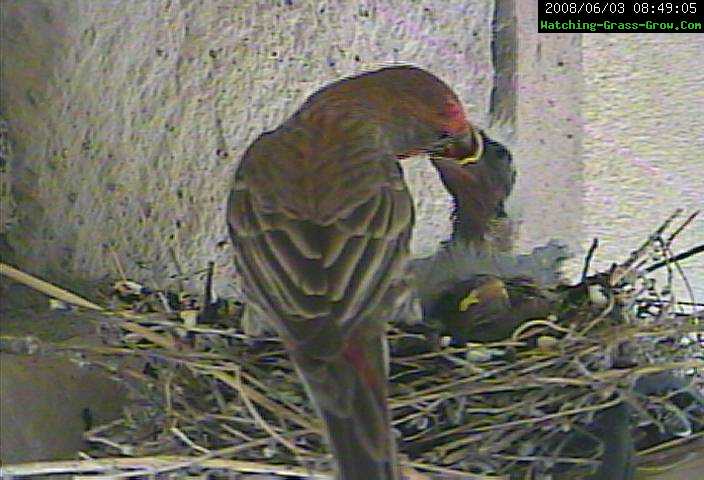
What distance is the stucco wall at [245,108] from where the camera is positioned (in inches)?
33.3

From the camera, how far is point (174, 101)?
0.90 metres

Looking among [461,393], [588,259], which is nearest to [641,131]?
[588,259]

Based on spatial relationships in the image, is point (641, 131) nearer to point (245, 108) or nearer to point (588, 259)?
point (588, 259)

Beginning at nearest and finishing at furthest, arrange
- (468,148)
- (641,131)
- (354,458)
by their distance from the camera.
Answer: (354,458), (468,148), (641,131)

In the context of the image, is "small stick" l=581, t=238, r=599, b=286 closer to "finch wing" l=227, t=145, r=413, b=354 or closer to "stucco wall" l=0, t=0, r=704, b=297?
"stucco wall" l=0, t=0, r=704, b=297

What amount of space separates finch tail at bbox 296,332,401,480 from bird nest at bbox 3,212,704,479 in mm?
49

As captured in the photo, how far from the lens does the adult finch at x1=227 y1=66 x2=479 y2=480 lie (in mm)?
594

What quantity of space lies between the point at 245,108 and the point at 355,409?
14.2 inches

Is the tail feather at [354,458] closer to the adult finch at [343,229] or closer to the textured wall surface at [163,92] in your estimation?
the adult finch at [343,229]

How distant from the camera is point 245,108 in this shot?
875 mm

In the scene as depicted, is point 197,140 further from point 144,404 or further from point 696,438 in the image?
point 696,438

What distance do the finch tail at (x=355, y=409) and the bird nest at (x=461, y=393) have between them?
49 millimetres

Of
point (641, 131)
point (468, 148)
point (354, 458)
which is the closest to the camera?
point (354, 458)

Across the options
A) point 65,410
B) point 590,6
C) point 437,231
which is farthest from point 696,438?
point 65,410
